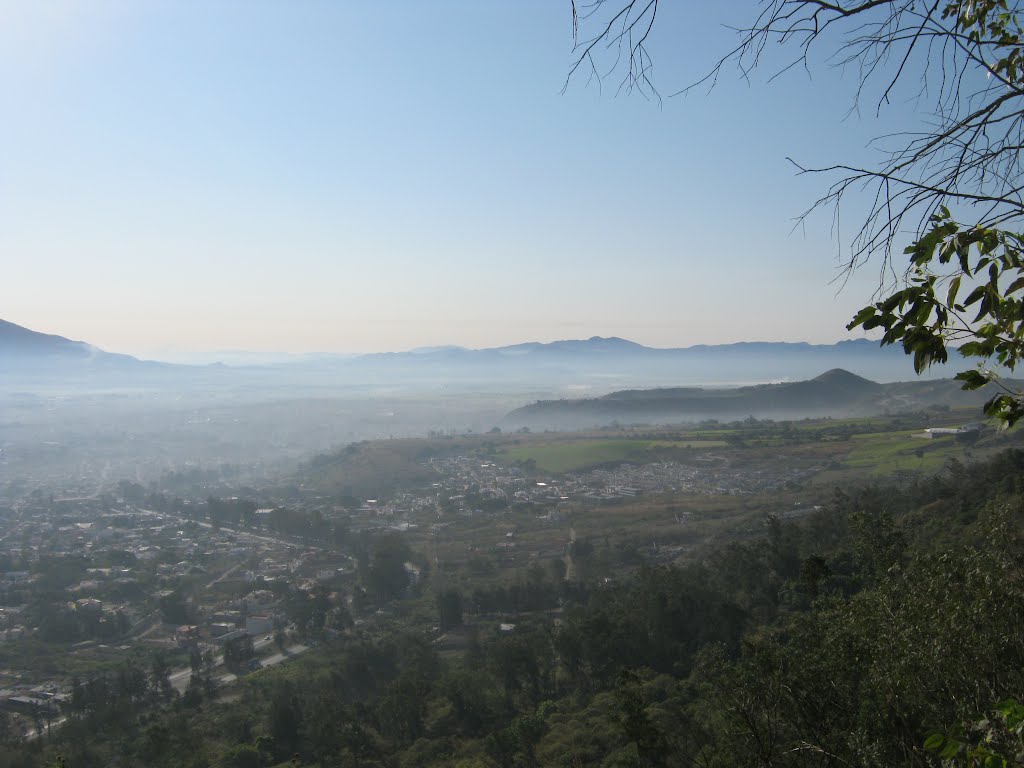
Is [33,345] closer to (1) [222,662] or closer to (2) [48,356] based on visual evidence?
(2) [48,356]

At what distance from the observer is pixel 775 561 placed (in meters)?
14.4

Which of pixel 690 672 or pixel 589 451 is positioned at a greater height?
pixel 589 451

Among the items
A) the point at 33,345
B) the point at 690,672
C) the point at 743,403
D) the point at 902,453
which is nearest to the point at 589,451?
the point at 902,453

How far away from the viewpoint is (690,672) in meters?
11.0

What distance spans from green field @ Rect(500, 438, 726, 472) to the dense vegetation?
60.5 ft

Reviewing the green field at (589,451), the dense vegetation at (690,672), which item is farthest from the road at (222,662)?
the green field at (589,451)

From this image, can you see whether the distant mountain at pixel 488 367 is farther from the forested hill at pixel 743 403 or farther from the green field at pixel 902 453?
the green field at pixel 902 453

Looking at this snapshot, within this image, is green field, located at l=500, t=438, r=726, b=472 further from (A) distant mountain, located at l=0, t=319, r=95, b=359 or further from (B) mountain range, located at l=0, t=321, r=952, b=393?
(A) distant mountain, located at l=0, t=319, r=95, b=359

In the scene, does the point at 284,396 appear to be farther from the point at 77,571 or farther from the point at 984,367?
the point at 984,367

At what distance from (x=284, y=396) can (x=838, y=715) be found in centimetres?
7757

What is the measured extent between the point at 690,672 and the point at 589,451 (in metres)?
29.2

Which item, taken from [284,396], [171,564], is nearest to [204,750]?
[171,564]

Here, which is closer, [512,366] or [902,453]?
[902,453]

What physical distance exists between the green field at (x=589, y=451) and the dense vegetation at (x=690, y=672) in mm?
18454
